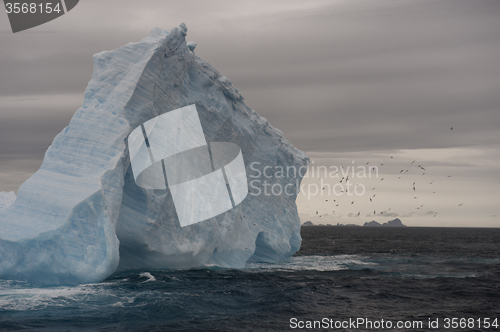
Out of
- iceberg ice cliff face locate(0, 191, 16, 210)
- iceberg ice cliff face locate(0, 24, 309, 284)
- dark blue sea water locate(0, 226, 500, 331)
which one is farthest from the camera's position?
iceberg ice cliff face locate(0, 191, 16, 210)

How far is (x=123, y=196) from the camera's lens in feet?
66.0

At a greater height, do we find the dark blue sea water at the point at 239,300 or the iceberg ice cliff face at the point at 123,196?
the iceberg ice cliff face at the point at 123,196

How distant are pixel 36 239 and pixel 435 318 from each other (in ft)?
46.2

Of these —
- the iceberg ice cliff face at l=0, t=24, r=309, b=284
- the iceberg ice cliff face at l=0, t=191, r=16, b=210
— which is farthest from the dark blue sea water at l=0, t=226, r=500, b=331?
the iceberg ice cliff face at l=0, t=191, r=16, b=210

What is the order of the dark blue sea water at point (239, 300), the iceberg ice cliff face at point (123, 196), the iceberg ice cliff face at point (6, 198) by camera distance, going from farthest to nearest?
the iceberg ice cliff face at point (6, 198) → the iceberg ice cliff face at point (123, 196) → the dark blue sea water at point (239, 300)

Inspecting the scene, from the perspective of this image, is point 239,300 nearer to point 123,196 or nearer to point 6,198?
point 123,196

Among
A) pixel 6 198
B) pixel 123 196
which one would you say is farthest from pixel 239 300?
pixel 6 198

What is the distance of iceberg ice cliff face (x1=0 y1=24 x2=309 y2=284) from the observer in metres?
17.4

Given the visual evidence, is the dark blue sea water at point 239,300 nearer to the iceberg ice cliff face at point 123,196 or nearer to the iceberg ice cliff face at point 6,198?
the iceberg ice cliff face at point 123,196

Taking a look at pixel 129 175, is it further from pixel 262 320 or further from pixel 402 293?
pixel 402 293

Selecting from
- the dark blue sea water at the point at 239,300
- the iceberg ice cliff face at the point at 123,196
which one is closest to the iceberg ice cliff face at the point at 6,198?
the iceberg ice cliff face at the point at 123,196

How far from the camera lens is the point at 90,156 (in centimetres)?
1883

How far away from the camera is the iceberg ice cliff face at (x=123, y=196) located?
1741cm

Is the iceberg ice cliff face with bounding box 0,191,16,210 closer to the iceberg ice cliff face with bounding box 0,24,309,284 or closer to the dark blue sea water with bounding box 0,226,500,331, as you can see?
the iceberg ice cliff face with bounding box 0,24,309,284
